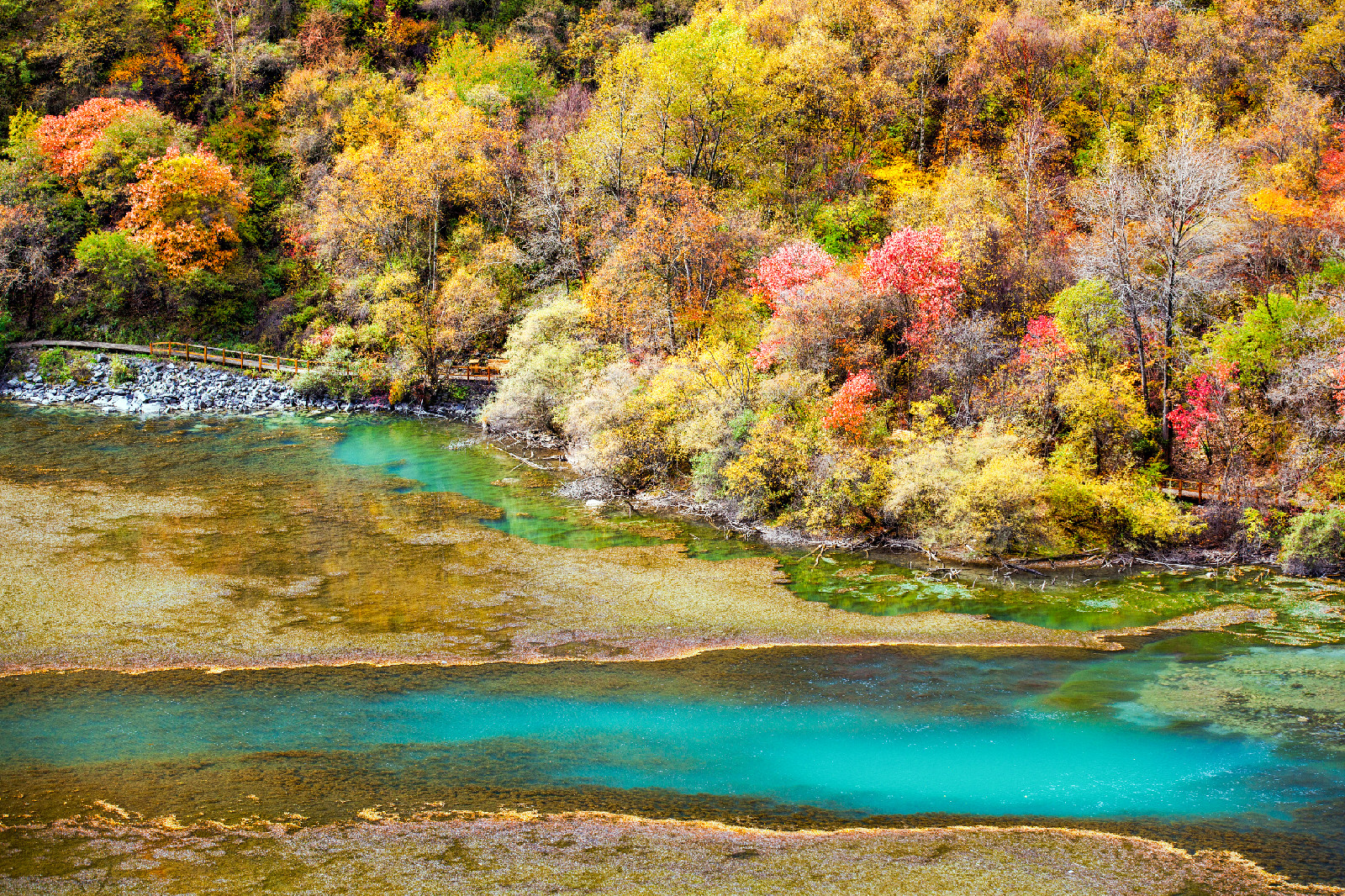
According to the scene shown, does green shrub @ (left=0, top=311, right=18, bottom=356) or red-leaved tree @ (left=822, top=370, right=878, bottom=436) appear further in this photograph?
green shrub @ (left=0, top=311, right=18, bottom=356)

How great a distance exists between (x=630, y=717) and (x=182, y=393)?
142 ft

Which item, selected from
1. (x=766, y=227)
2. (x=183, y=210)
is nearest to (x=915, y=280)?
(x=766, y=227)

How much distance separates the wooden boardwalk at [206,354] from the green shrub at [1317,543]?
4005 centimetres

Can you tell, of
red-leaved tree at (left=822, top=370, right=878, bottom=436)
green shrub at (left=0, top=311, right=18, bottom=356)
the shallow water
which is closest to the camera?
the shallow water

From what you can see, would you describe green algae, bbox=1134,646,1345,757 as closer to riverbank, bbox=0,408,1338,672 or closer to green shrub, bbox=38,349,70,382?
riverbank, bbox=0,408,1338,672

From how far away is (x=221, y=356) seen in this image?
55.6 metres

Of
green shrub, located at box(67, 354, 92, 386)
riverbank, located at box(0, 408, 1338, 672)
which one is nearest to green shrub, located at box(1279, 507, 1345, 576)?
riverbank, located at box(0, 408, 1338, 672)

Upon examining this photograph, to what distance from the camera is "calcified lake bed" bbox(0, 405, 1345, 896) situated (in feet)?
45.8

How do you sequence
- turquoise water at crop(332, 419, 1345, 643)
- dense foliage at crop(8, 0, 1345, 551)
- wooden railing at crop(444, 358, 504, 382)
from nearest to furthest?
turquoise water at crop(332, 419, 1345, 643) → dense foliage at crop(8, 0, 1345, 551) → wooden railing at crop(444, 358, 504, 382)

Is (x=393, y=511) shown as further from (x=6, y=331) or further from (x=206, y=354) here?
(x=6, y=331)

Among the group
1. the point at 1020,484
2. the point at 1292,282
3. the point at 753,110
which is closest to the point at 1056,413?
the point at 1020,484

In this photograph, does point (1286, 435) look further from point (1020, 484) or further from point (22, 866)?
point (22, 866)

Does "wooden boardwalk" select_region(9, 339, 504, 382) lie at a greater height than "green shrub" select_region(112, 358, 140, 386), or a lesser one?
greater

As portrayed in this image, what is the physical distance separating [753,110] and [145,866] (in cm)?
4473
